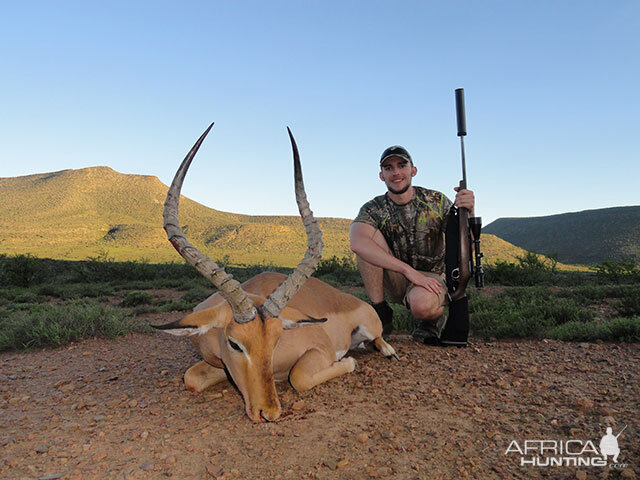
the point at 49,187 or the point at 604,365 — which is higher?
the point at 49,187

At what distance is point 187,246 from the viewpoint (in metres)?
→ 3.70

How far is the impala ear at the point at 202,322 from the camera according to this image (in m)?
3.82

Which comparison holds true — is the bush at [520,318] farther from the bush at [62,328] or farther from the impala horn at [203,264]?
the bush at [62,328]

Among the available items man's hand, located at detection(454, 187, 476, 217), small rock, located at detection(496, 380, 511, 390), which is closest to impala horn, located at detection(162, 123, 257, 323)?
small rock, located at detection(496, 380, 511, 390)

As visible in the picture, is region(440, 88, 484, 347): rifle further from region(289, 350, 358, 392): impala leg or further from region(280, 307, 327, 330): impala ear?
region(280, 307, 327, 330): impala ear

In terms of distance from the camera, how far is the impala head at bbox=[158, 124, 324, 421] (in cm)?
354

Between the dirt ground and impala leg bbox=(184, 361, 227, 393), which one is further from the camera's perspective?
impala leg bbox=(184, 361, 227, 393)

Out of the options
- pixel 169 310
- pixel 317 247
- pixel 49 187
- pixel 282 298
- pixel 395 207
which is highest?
pixel 49 187

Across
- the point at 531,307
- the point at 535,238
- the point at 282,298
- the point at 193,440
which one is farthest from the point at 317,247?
the point at 535,238

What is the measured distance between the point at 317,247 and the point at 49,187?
9483 cm

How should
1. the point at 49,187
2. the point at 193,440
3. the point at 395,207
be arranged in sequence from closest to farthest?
1. the point at 193,440
2. the point at 395,207
3. the point at 49,187

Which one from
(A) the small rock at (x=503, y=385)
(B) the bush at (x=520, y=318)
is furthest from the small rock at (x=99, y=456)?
(B) the bush at (x=520, y=318)

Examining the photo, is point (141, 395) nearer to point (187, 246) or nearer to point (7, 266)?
point (187, 246)

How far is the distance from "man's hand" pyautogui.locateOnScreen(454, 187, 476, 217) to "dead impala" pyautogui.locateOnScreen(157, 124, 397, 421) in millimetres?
2021
